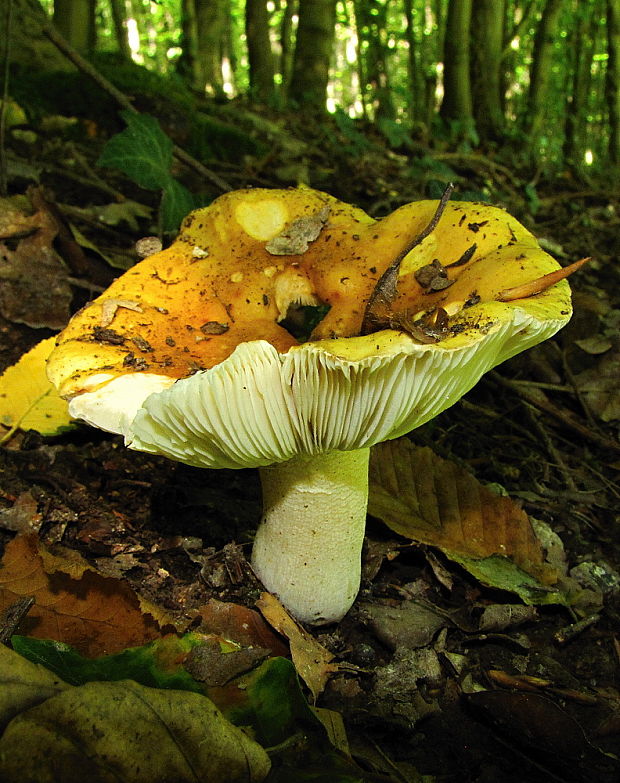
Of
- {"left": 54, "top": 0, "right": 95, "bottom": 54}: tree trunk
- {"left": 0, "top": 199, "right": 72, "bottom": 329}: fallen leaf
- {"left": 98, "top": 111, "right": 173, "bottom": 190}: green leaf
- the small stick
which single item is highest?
{"left": 54, "top": 0, "right": 95, "bottom": 54}: tree trunk

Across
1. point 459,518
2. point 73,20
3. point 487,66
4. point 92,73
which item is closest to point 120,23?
point 73,20

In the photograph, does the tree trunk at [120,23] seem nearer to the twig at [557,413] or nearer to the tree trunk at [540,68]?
the tree trunk at [540,68]

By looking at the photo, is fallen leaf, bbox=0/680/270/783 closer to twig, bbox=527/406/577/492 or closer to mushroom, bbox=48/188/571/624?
mushroom, bbox=48/188/571/624

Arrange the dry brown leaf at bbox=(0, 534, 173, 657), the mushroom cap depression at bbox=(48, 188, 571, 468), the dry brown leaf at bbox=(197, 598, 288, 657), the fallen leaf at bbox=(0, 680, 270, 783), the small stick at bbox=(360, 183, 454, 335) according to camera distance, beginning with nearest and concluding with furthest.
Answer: the fallen leaf at bbox=(0, 680, 270, 783) < the mushroom cap depression at bbox=(48, 188, 571, 468) < the dry brown leaf at bbox=(0, 534, 173, 657) < the small stick at bbox=(360, 183, 454, 335) < the dry brown leaf at bbox=(197, 598, 288, 657)

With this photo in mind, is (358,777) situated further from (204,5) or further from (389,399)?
(204,5)

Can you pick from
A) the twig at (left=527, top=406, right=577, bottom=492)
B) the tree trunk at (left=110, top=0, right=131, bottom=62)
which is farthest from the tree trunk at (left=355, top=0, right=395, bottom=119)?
the twig at (left=527, top=406, right=577, bottom=492)

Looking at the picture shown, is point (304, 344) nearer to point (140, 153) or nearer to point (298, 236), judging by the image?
point (298, 236)
